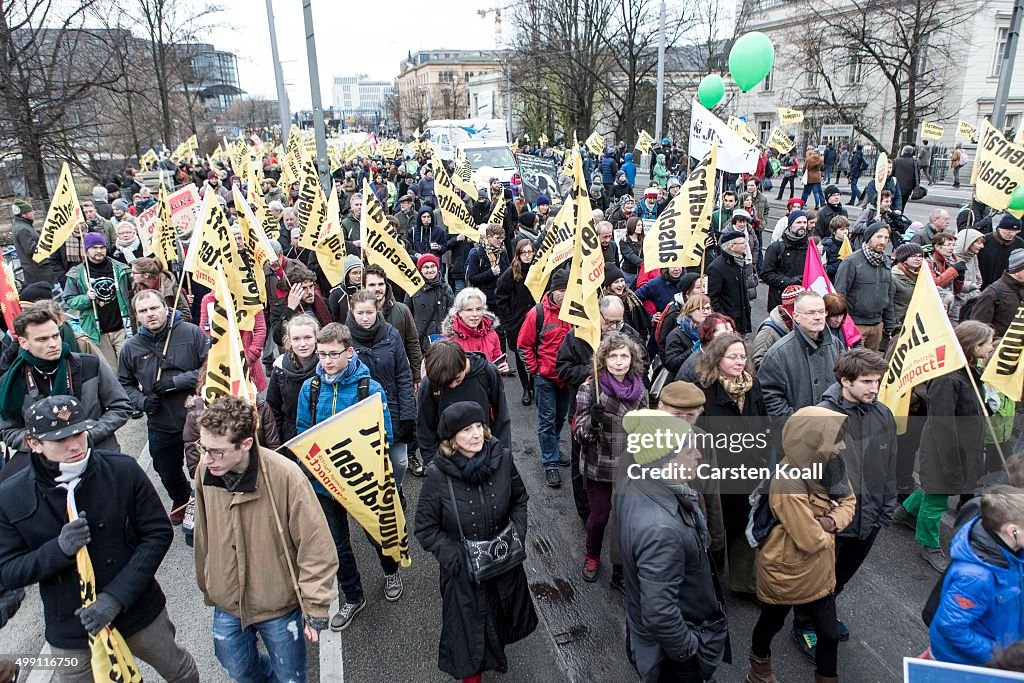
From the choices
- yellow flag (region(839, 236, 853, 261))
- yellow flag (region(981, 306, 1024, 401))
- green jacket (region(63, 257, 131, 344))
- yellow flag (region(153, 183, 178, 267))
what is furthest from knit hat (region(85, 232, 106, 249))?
yellow flag (region(839, 236, 853, 261))

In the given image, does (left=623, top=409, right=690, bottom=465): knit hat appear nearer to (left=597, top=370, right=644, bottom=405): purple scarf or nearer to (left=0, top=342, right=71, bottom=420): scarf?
(left=597, top=370, right=644, bottom=405): purple scarf

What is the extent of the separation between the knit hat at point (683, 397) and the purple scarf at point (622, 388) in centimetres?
70

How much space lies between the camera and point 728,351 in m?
3.88

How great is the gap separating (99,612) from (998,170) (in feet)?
33.2

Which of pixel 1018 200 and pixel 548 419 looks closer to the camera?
pixel 548 419

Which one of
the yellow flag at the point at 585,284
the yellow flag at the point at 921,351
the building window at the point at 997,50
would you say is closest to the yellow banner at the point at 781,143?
the yellow flag at the point at 585,284

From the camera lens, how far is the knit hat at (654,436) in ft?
9.14

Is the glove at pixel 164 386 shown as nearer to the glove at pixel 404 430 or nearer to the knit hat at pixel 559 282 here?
the glove at pixel 404 430

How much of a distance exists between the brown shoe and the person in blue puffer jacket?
3.20 ft

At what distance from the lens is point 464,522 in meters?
3.29

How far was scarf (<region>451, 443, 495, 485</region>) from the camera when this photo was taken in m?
3.26

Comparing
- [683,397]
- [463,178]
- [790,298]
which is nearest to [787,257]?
[790,298]

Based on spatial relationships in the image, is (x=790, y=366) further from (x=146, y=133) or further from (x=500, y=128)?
(x=146, y=133)

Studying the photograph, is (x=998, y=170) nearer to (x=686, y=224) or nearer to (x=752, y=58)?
(x=686, y=224)
